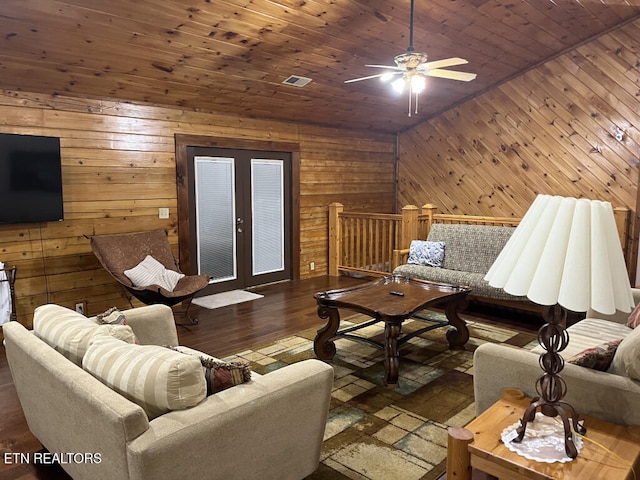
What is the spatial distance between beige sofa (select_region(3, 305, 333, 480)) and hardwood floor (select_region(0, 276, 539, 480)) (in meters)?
0.40

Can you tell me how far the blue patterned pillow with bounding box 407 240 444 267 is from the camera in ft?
18.3

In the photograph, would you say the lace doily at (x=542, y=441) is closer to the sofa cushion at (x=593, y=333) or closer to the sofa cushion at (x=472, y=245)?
the sofa cushion at (x=593, y=333)

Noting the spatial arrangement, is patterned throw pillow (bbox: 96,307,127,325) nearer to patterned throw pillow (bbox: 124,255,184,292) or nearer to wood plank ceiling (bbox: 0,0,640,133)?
patterned throw pillow (bbox: 124,255,184,292)

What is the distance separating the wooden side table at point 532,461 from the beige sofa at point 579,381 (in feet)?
0.25

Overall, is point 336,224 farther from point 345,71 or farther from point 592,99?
point 592,99

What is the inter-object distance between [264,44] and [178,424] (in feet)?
12.2

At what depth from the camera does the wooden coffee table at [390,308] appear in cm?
335

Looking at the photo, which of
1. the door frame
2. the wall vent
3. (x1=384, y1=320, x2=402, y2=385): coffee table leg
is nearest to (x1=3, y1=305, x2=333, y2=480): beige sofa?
(x1=384, y1=320, x2=402, y2=385): coffee table leg

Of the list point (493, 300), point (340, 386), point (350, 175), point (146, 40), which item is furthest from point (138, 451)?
point (350, 175)

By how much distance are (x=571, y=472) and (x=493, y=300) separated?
11.6 feet

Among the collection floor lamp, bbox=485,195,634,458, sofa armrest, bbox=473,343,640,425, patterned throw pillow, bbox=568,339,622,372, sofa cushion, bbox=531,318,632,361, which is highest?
floor lamp, bbox=485,195,634,458

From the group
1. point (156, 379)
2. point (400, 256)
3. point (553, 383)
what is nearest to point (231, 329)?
point (400, 256)

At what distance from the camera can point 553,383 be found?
172cm

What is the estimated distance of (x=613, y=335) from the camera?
9.98ft
